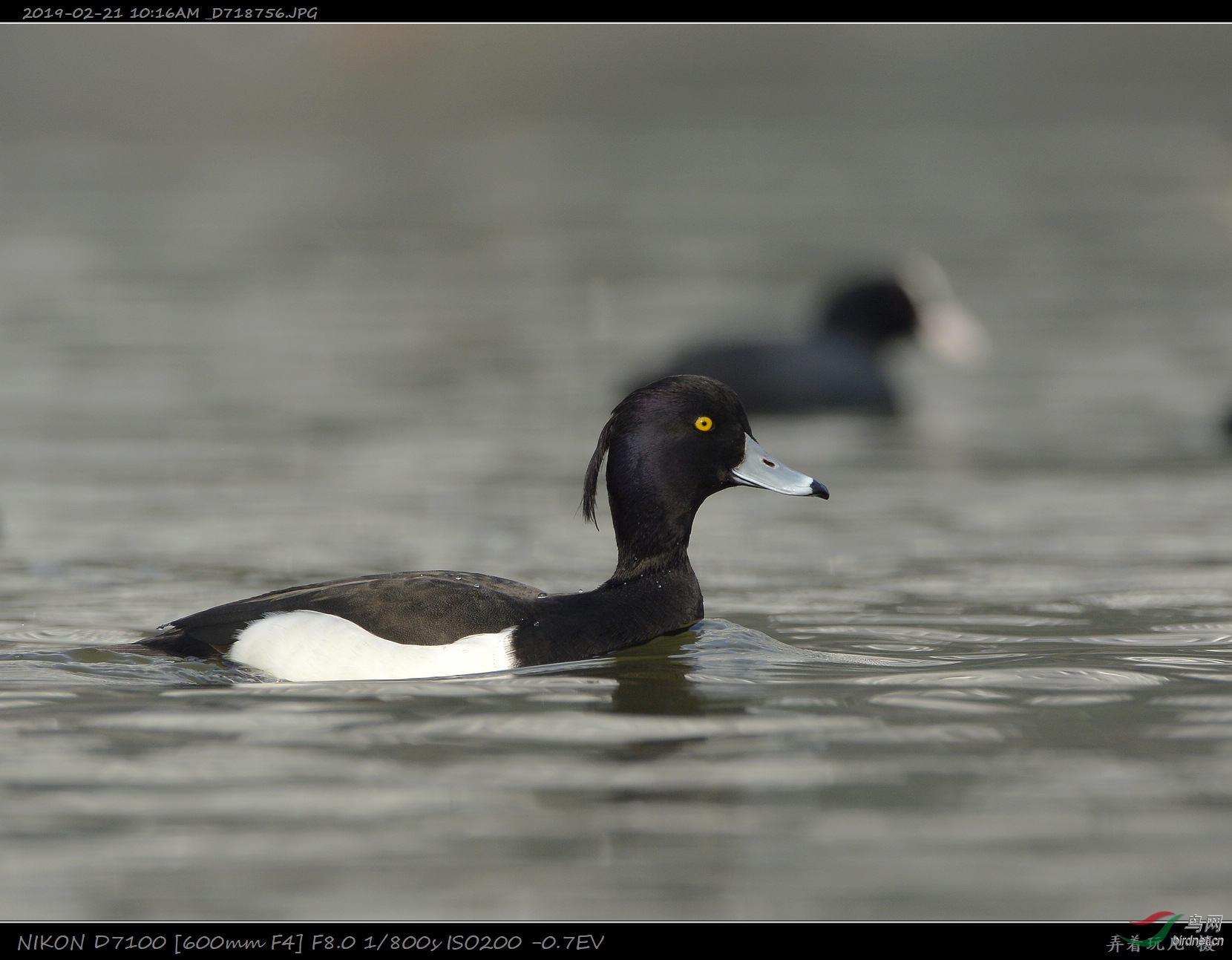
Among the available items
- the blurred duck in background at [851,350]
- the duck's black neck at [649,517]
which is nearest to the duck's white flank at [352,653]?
the duck's black neck at [649,517]

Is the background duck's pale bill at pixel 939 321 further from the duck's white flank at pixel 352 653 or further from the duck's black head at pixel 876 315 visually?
the duck's white flank at pixel 352 653

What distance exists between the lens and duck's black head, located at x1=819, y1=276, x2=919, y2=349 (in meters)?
16.0

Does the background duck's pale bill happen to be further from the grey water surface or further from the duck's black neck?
the duck's black neck

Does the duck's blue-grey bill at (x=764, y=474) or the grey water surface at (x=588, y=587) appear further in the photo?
the duck's blue-grey bill at (x=764, y=474)

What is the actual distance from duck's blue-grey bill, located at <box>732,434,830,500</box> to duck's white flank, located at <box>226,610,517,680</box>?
124 centimetres

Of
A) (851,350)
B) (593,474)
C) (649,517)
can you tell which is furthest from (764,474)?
(851,350)

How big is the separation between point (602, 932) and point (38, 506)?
22.6ft

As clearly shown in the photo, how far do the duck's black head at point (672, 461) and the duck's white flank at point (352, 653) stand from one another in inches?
33.4

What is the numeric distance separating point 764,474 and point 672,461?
374 mm

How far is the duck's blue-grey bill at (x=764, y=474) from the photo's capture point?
7258 millimetres

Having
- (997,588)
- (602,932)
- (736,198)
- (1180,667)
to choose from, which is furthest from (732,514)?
(736,198)

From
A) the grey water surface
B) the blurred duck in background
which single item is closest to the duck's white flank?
the grey water surface

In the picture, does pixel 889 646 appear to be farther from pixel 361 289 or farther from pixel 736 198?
pixel 736 198

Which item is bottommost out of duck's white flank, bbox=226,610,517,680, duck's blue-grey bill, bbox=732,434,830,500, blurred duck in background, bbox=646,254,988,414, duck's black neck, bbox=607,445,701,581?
duck's white flank, bbox=226,610,517,680
